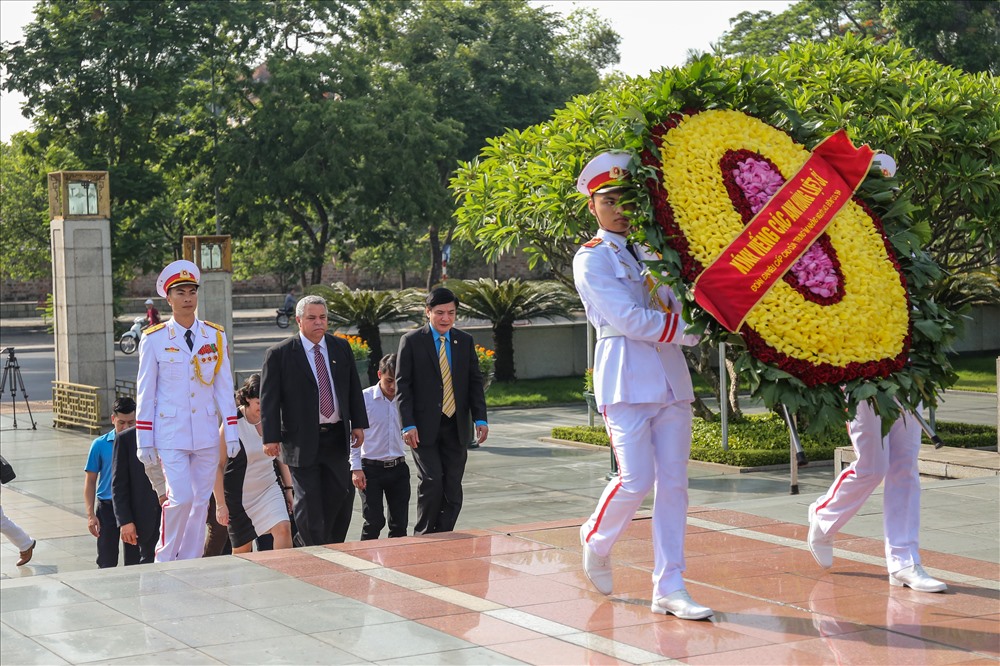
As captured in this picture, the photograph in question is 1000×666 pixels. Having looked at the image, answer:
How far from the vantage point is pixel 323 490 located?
27.9 ft

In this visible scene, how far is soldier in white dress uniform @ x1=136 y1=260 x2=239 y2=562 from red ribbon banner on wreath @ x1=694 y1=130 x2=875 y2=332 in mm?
3631

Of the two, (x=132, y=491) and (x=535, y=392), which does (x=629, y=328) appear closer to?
(x=132, y=491)

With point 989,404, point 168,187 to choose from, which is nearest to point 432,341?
point 989,404

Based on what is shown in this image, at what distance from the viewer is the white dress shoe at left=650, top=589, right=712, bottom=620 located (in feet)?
19.2

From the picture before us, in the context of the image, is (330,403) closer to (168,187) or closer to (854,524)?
(854,524)

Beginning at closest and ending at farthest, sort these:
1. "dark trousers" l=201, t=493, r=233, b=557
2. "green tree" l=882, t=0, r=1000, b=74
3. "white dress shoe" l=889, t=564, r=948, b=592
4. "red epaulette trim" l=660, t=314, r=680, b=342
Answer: "red epaulette trim" l=660, t=314, r=680, b=342
"white dress shoe" l=889, t=564, r=948, b=592
"dark trousers" l=201, t=493, r=233, b=557
"green tree" l=882, t=0, r=1000, b=74

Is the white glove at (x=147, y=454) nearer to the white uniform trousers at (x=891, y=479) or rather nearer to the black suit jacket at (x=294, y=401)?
the black suit jacket at (x=294, y=401)

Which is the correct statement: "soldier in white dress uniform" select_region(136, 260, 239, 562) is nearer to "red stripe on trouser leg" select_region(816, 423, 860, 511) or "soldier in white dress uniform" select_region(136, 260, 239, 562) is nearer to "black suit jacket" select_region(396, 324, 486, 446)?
"black suit jacket" select_region(396, 324, 486, 446)

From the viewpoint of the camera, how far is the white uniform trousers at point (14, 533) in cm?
1024

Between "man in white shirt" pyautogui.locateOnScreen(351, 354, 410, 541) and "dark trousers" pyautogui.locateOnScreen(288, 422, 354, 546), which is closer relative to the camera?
"dark trousers" pyautogui.locateOnScreen(288, 422, 354, 546)

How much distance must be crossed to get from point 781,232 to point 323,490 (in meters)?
3.90

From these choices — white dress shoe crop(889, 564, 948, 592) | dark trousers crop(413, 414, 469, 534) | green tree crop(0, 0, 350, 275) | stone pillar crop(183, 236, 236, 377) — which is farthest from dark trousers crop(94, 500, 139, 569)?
green tree crop(0, 0, 350, 275)

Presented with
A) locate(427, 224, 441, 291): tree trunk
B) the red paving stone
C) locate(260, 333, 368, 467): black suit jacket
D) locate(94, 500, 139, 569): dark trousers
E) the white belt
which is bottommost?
locate(94, 500, 139, 569): dark trousers

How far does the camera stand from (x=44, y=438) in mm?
18828
